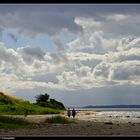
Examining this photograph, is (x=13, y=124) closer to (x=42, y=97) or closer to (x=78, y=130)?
(x=78, y=130)

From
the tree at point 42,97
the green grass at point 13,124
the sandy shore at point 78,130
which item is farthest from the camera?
the tree at point 42,97

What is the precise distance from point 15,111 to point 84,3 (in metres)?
48.2

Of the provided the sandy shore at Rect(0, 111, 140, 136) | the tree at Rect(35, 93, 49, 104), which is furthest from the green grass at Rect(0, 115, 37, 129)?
the tree at Rect(35, 93, 49, 104)

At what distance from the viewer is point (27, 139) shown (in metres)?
6.60

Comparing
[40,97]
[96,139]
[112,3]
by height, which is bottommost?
[96,139]

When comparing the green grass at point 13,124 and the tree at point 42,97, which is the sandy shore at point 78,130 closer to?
the green grass at point 13,124

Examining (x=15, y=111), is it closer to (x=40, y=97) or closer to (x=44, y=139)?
(x=40, y=97)

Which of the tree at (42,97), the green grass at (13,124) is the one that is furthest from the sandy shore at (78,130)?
the tree at (42,97)

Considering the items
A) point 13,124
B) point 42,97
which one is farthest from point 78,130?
point 42,97

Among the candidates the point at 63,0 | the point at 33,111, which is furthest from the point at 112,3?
the point at 33,111

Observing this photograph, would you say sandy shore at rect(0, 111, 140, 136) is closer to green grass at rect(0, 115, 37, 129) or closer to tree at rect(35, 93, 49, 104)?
green grass at rect(0, 115, 37, 129)

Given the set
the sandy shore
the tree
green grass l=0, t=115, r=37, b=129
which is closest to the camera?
the sandy shore

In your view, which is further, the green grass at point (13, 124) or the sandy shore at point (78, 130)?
the green grass at point (13, 124)

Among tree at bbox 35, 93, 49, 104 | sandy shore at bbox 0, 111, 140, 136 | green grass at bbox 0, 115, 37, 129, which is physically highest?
tree at bbox 35, 93, 49, 104
